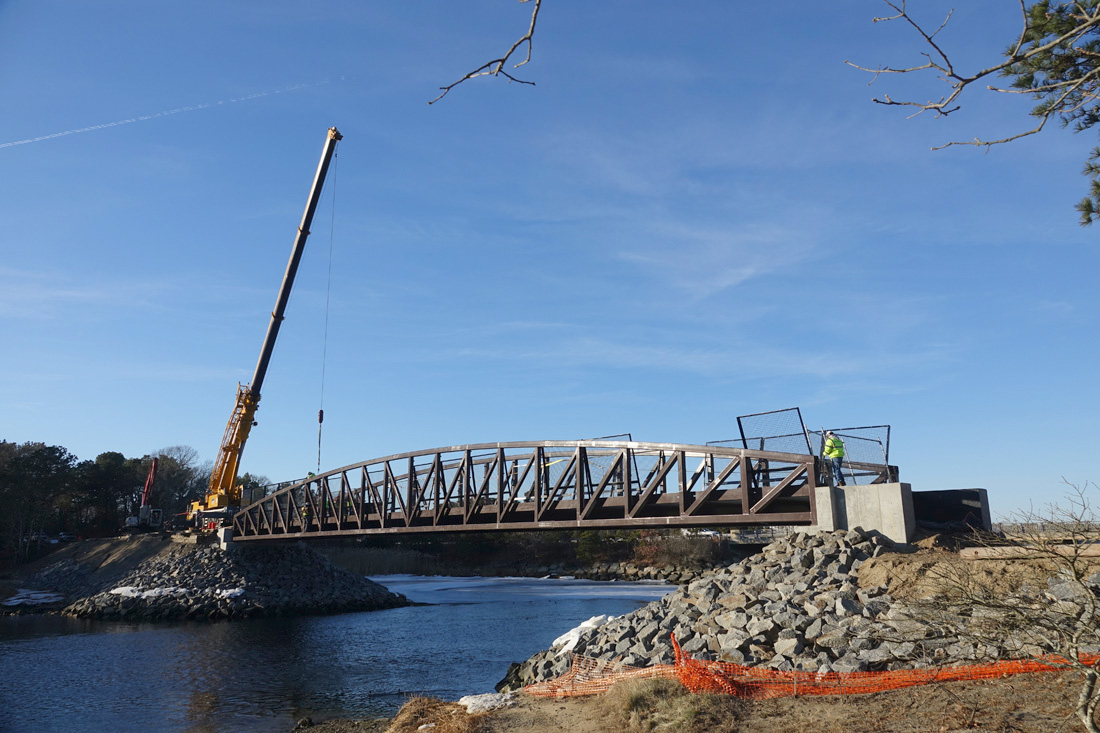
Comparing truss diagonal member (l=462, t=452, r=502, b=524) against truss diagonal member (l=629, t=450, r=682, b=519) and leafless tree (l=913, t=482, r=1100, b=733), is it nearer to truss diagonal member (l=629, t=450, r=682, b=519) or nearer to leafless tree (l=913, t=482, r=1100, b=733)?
truss diagonal member (l=629, t=450, r=682, b=519)

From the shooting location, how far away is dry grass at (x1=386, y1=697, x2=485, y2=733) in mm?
13648

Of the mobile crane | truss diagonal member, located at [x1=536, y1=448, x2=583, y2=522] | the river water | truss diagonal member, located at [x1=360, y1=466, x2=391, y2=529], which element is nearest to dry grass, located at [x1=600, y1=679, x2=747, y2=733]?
the river water

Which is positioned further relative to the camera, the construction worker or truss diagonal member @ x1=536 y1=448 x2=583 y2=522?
truss diagonal member @ x1=536 y1=448 x2=583 y2=522

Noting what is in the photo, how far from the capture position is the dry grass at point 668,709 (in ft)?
36.9

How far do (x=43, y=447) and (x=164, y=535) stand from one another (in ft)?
107

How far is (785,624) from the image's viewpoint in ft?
51.2

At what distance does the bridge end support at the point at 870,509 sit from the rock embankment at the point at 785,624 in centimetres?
39

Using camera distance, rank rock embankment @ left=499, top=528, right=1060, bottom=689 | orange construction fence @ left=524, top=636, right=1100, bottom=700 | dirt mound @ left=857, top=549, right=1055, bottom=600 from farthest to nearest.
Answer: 1. dirt mound @ left=857, top=549, right=1055, bottom=600
2. rock embankment @ left=499, top=528, right=1060, bottom=689
3. orange construction fence @ left=524, top=636, right=1100, bottom=700

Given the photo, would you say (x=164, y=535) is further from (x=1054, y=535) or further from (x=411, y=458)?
(x=1054, y=535)

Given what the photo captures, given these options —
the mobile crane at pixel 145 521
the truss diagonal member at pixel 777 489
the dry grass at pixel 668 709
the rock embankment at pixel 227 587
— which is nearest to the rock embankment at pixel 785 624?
the truss diagonal member at pixel 777 489

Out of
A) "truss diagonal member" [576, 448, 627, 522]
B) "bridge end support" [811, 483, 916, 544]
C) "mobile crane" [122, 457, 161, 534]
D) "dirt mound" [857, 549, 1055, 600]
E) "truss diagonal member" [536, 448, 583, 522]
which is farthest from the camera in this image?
"mobile crane" [122, 457, 161, 534]

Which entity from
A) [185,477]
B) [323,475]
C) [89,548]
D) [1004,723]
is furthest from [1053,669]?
[185,477]

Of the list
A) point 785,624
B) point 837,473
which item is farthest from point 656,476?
point 785,624

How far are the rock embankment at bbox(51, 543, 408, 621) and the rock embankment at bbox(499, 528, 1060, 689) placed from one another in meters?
33.3
